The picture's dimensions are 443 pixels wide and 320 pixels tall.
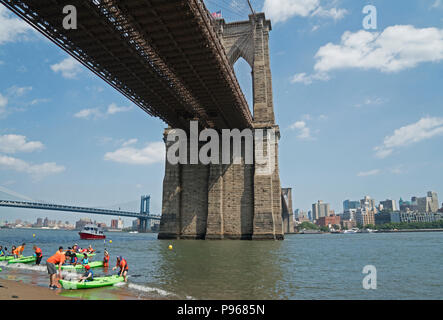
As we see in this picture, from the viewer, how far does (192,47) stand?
25.1 metres

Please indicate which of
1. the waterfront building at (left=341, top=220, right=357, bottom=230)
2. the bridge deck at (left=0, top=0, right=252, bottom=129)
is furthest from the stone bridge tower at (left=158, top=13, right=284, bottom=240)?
the waterfront building at (left=341, top=220, right=357, bottom=230)

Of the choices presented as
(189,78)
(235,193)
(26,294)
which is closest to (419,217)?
(235,193)

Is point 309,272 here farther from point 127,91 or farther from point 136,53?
point 127,91

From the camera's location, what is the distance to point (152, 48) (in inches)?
974

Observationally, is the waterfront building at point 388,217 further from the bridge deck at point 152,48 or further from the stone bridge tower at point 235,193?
the bridge deck at point 152,48

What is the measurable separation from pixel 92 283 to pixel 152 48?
18.4 m

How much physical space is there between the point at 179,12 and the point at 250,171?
2531cm

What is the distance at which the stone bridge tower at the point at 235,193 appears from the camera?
40.0 meters

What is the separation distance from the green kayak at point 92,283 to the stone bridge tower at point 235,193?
92.7ft

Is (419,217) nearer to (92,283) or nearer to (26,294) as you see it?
(92,283)

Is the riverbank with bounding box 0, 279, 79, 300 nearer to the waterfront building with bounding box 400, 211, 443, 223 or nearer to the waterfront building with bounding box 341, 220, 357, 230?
the waterfront building with bounding box 400, 211, 443, 223

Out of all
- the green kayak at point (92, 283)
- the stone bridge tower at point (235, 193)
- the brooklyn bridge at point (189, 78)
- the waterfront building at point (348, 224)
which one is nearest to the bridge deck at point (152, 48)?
the brooklyn bridge at point (189, 78)
